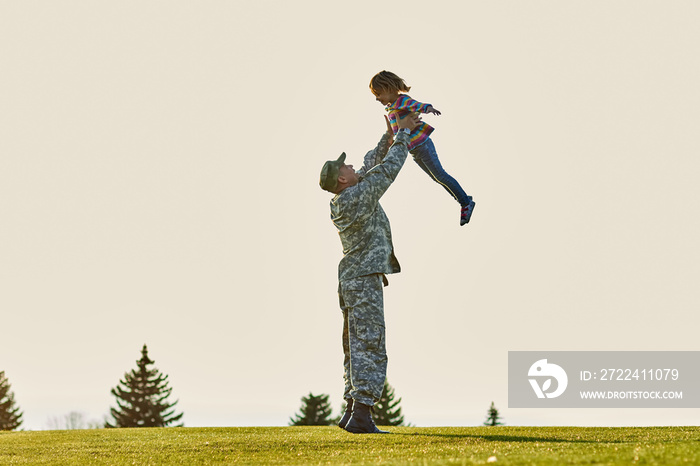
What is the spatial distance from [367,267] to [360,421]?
2252 mm

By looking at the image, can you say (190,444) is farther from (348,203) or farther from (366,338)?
(348,203)

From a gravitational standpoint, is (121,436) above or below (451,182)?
below

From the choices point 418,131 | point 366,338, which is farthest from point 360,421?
point 418,131

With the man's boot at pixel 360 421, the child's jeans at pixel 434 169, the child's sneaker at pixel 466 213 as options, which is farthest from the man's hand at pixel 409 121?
the man's boot at pixel 360 421

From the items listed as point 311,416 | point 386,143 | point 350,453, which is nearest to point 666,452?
point 350,453

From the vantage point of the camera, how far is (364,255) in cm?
1000

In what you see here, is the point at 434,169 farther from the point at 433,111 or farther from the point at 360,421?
the point at 360,421

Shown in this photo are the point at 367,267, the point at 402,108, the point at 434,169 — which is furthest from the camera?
the point at 434,169

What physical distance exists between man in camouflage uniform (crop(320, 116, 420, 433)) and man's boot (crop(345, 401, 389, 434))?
0.02 metres

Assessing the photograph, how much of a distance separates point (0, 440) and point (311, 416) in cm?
3354

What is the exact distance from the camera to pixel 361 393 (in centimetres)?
1002

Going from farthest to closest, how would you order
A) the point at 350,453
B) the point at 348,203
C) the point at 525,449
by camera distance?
the point at 348,203
the point at 350,453
the point at 525,449

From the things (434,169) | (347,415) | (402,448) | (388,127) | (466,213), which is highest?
(388,127)

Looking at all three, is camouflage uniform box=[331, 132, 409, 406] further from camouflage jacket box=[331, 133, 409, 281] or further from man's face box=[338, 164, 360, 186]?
man's face box=[338, 164, 360, 186]
